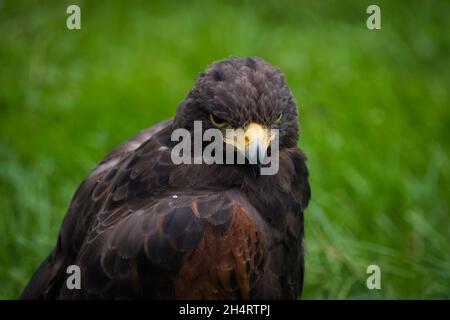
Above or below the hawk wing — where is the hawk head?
above

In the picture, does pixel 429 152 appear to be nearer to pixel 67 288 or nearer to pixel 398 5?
pixel 398 5

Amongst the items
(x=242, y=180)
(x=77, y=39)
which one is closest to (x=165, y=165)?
(x=242, y=180)

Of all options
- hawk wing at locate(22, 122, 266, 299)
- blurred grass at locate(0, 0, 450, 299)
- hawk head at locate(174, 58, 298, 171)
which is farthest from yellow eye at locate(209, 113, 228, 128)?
blurred grass at locate(0, 0, 450, 299)

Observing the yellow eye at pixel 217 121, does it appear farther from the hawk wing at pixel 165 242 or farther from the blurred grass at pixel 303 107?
the blurred grass at pixel 303 107

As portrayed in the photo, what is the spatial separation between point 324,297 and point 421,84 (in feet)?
9.74

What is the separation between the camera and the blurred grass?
16.2 ft

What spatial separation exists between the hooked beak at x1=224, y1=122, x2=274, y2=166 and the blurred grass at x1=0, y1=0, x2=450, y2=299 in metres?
1.71

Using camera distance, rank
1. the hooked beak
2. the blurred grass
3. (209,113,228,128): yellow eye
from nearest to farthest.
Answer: the hooked beak, (209,113,228,128): yellow eye, the blurred grass

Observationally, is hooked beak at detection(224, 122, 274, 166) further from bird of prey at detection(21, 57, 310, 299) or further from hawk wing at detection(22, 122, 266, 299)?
hawk wing at detection(22, 122, 266, 299)

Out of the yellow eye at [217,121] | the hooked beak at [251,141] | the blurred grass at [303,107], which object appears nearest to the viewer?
the hooked beak at [251,141]

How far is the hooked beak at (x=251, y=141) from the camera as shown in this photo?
3188 mm

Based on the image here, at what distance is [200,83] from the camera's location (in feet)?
11.2

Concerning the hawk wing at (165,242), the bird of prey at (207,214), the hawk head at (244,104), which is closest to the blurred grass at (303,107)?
the bird of prey at (207,214)

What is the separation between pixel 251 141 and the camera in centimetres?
320
